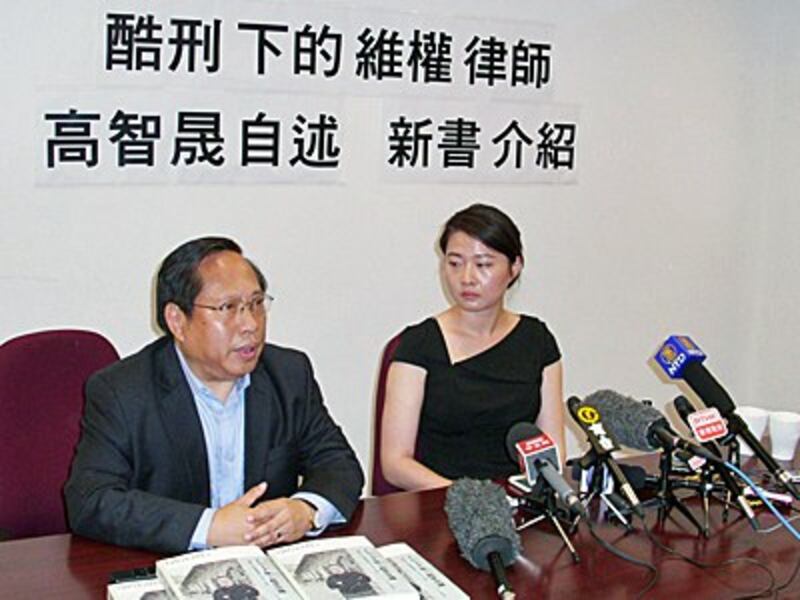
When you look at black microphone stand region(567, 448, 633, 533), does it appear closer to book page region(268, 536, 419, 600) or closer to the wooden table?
the wooden table

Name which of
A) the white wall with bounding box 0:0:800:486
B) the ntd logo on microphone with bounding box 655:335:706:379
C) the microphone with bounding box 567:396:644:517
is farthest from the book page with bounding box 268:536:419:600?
the white wall with bounding box 0:0:800:486

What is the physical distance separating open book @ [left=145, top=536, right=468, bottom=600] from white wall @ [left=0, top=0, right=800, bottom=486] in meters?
1.65

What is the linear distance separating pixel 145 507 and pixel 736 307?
3.35 m

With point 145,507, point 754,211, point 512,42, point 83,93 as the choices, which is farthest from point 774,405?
point 145,507

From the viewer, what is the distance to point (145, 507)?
2.16m

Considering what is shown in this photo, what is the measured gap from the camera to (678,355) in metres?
2.45

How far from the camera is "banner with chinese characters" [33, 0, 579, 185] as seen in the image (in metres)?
3.42

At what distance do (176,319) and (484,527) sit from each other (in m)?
0.76

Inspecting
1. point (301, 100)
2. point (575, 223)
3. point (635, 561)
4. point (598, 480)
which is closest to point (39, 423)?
point (598, 480)

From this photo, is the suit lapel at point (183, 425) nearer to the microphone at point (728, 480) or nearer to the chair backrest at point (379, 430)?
the chair backrest at point (379, 430)

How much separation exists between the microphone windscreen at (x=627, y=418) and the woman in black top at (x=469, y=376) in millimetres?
483

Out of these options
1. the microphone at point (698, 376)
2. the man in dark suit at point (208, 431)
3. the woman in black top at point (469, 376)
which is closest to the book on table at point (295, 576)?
the man in dark suit at point (208, 431)

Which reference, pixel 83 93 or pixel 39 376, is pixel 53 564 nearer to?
pixel 39 376

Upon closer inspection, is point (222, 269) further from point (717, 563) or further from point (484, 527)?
point (717, 563)
